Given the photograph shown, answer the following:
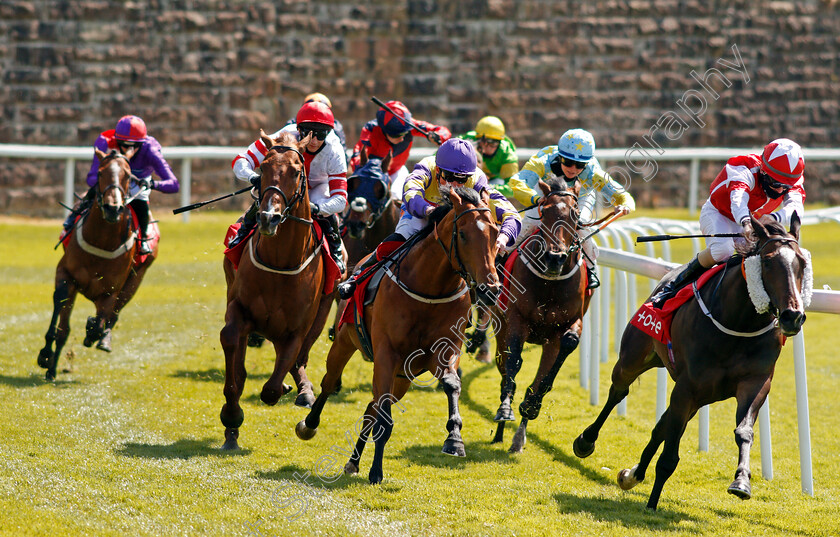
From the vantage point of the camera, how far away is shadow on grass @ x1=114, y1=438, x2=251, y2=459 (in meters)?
5.84

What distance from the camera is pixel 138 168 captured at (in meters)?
8.70

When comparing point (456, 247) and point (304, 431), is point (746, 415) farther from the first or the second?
point (304, 431)

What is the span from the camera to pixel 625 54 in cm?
1742

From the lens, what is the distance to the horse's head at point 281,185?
18.8 feet

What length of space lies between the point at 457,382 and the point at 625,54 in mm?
12862

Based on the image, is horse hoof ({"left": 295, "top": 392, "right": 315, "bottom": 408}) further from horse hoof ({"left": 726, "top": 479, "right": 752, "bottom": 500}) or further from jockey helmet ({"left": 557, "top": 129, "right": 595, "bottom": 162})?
horse hoof ({"left": 726, "top": 479, "right": 752, "bottom": 500})

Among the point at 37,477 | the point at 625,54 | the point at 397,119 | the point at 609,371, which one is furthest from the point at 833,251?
the point at 37,477

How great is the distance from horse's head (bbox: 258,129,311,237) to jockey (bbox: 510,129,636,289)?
156cm

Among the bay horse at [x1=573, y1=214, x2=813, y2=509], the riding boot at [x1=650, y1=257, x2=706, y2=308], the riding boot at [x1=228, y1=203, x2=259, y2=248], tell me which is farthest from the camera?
the riding boot at [x1=228, y1=203, x2=259, y2=248]

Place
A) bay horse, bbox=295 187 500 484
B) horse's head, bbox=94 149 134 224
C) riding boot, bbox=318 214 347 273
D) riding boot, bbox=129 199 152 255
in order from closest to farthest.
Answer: bay horse, bbox=295 187 500 484 → riding boot, bbox=318 214 347 273 → horse's head, bbox=94 149 134 224 → riding boot, bbox=129 199 152 255

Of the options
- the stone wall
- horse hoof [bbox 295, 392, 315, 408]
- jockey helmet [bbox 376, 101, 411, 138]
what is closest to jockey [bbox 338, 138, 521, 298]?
horse hoof [bbox 295, 392, 315, 408]

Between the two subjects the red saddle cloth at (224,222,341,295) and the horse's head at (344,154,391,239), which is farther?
the horse's head at (344,154,391,239)

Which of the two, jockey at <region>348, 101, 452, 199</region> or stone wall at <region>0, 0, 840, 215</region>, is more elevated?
stone wall at <region>0, 0, 840, 215</region>

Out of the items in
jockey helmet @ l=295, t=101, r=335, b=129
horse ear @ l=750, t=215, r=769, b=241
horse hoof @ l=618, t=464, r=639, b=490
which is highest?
jockey helmet @ l=295, t=101, r=335, b=129
